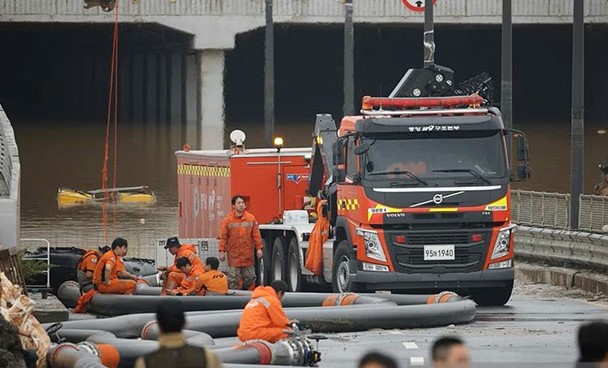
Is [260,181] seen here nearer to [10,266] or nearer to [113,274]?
[113,274]

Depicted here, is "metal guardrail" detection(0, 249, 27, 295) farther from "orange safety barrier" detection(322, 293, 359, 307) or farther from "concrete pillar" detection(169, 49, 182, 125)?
"concrete pillar" detection(169, 49, 182, 125)

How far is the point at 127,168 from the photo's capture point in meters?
53.9

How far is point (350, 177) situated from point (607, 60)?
4477cm

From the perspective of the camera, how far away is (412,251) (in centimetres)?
2281

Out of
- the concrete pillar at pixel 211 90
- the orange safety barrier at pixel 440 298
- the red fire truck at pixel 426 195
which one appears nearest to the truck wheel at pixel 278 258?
the red fire truck at pixel 426 195

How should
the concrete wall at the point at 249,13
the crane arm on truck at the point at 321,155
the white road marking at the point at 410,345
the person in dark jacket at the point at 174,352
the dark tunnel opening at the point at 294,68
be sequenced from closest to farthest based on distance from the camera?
the person in dark jacket at the point at 174,352, the white road marking at the point at 410,345, the crane arm on truck at the point at 321,155, the concrete wall at the point at 249,13, the dark tunnel opening at the point at 294,68

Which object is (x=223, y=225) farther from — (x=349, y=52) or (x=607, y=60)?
(x=607, y=60)

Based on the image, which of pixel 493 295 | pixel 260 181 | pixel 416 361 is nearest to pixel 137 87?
pixel 260 181

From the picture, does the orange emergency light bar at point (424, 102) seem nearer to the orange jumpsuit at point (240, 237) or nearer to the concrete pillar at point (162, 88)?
the orange jumpsuit at point (240, 237)

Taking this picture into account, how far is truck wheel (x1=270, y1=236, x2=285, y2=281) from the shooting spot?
1026 inches

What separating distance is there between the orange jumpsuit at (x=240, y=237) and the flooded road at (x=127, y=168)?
8.22 metres

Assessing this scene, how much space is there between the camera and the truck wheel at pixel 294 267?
990 inches

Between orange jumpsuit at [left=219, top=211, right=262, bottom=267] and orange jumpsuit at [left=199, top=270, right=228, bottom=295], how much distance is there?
2979 millimetres

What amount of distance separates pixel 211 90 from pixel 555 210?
32824 millimetres
